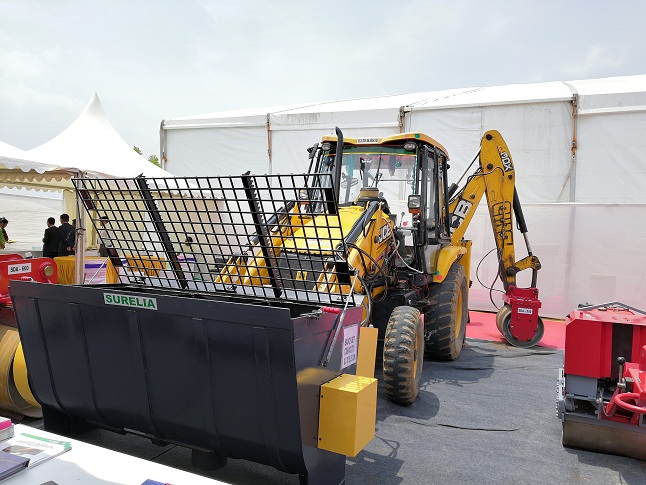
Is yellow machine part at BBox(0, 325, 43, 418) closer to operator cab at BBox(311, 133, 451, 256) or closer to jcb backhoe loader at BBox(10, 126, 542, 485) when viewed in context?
jcb backhoe loader at BBox(10, 126, 542, 485)

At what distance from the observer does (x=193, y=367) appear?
2.63m

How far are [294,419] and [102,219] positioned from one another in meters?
1.70

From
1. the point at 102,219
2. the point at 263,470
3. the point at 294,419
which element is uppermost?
the point at 102,219

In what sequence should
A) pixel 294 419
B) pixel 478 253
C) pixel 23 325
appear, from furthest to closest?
pixel 478 253, pixel 23 325, pixel 294 419

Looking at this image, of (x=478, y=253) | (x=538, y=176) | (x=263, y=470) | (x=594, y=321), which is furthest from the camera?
(x=538, y=176)

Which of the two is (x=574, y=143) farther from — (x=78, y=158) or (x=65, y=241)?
(x=65, y=241)

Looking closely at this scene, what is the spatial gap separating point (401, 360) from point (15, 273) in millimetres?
3637

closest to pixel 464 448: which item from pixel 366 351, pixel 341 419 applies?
pixel 366 351

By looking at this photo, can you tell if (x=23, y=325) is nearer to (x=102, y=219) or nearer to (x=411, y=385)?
(x=102, y=219)

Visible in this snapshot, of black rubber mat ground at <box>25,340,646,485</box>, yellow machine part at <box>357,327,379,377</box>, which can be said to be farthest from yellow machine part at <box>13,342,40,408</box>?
yellow machine part at <box>357,327,379,377</box>

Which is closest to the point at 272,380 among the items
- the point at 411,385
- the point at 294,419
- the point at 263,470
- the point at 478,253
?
the point at 294,419

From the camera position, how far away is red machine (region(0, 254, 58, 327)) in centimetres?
447

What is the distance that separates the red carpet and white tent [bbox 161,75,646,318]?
49 centimetres

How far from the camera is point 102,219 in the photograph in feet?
10.4
